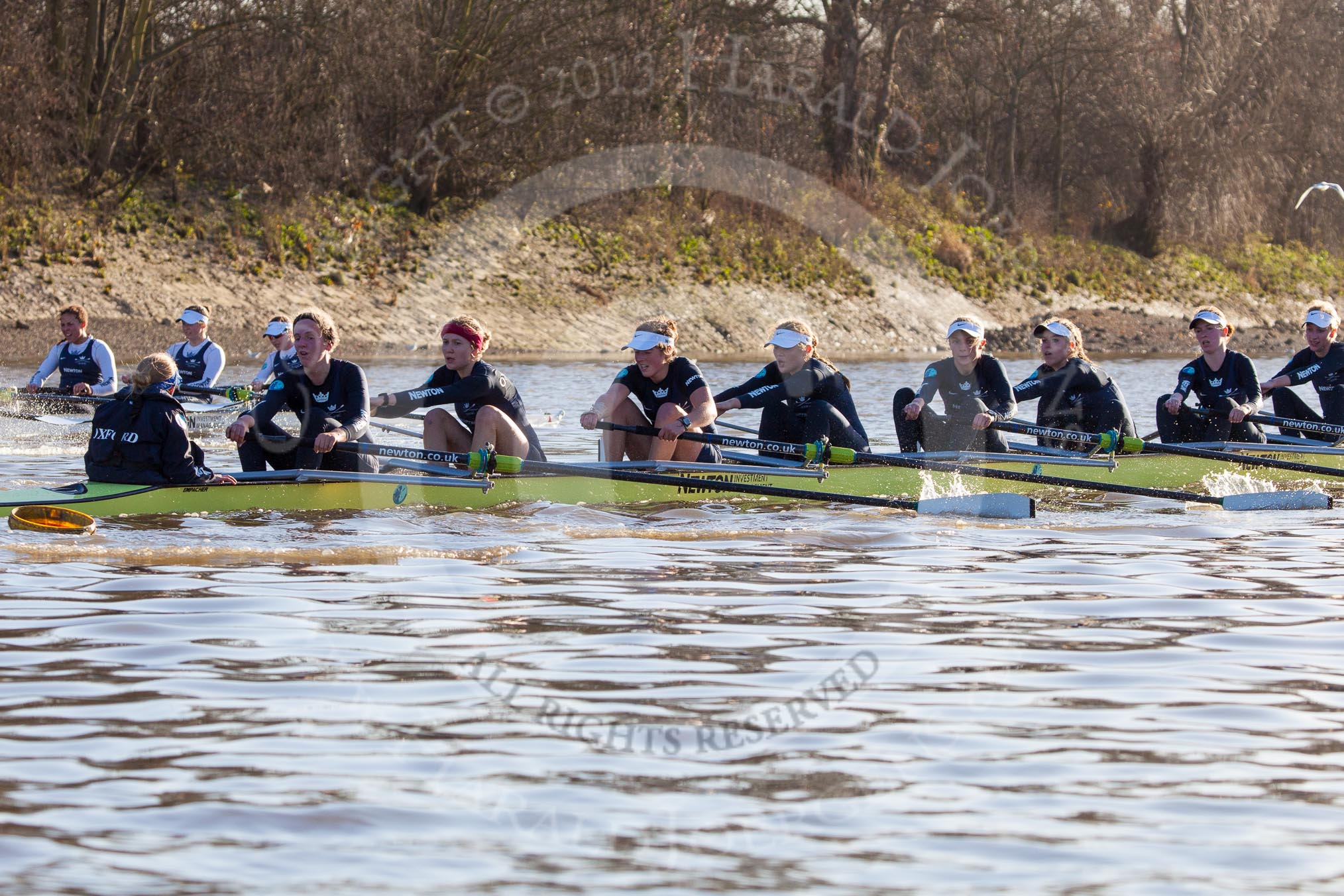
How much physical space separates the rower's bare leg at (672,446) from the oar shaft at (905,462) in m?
0.15

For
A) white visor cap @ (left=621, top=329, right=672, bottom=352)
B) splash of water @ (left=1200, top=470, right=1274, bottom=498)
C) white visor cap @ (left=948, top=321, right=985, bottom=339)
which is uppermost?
white visor cap @ (left=948, top=321, right=985, bottom=339)

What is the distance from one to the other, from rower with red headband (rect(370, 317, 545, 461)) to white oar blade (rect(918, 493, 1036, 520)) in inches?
111

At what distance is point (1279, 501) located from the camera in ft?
40.1

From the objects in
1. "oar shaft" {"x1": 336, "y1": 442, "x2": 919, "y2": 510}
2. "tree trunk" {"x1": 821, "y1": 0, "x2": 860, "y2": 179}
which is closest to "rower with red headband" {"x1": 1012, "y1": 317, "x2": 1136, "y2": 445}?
"oar shaft" {"x1": 336, "y1": 442, "x2": 919, "y2": 510}

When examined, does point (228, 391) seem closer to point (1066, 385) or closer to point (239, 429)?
point (239, 429)

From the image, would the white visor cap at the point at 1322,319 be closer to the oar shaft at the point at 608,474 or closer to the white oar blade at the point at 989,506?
the white oar blade at the point at 989,506

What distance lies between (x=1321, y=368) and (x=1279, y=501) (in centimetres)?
326

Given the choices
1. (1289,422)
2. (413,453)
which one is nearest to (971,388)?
(1289,422)

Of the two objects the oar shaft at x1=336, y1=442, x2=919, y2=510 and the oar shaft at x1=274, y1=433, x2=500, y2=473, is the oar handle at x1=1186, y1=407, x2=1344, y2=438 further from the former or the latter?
the oar shaft at x1=274, y1=433, x2=500, y2=473

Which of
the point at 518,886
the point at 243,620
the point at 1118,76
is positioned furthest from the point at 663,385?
the point at 1118,76

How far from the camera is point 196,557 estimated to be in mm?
8914

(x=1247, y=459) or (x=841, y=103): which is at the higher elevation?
(x=841, y=103)

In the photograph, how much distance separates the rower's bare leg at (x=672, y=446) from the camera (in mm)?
11758

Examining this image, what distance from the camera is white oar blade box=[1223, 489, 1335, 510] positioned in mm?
12062
